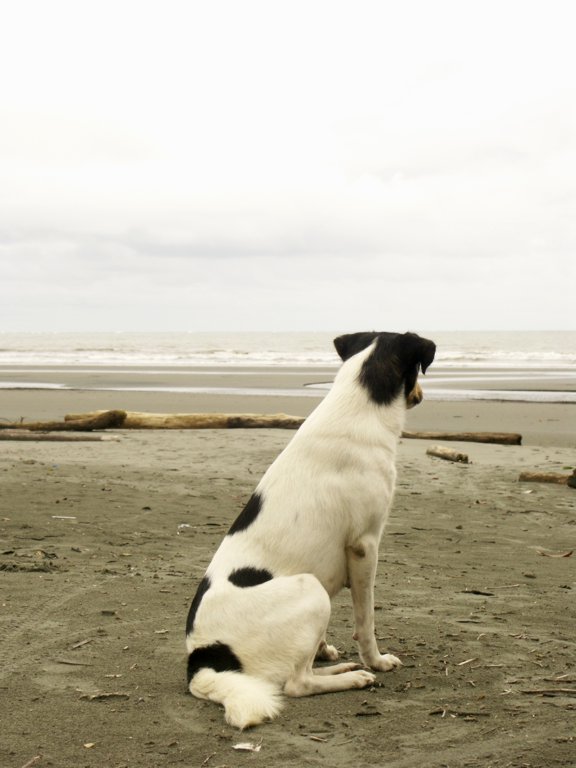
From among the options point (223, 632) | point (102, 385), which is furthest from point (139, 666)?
point (102, 385)

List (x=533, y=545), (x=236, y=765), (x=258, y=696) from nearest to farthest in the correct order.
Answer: (x=236, y=765) → (x=258, y=696) → (x=533, y=545)

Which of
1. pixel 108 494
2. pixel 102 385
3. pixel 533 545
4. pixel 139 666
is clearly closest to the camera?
pixel 139 666

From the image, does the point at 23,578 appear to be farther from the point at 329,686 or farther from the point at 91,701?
the point at 329,686

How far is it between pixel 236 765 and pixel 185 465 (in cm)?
759

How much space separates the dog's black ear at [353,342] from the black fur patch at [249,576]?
143 centimetres

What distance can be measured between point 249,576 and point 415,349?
60.6 inches

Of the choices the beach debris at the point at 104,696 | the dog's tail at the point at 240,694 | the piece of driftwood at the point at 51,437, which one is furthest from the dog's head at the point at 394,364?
the piece of driftwood at the point at 51,437

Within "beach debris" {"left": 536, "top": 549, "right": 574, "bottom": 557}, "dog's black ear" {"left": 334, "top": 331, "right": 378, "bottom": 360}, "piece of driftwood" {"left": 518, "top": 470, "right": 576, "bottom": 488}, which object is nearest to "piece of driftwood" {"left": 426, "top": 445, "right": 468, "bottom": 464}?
"piece of driftwood" {"left": 518, "top": 470, "right": 576, "bottom": 488}

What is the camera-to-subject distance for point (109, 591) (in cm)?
561

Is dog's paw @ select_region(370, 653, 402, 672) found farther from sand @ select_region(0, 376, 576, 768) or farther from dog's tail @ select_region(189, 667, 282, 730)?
dog's tail @ select_region(189, 667, 282, 730)

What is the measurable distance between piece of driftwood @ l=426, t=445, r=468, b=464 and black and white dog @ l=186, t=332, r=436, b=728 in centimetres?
697

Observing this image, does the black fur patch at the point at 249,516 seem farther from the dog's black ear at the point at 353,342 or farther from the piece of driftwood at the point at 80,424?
the piece of driftwood at the point at 80,424

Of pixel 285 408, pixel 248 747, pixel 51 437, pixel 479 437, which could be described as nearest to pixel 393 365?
pixel 248 747

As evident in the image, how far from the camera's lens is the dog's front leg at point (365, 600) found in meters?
4.30
